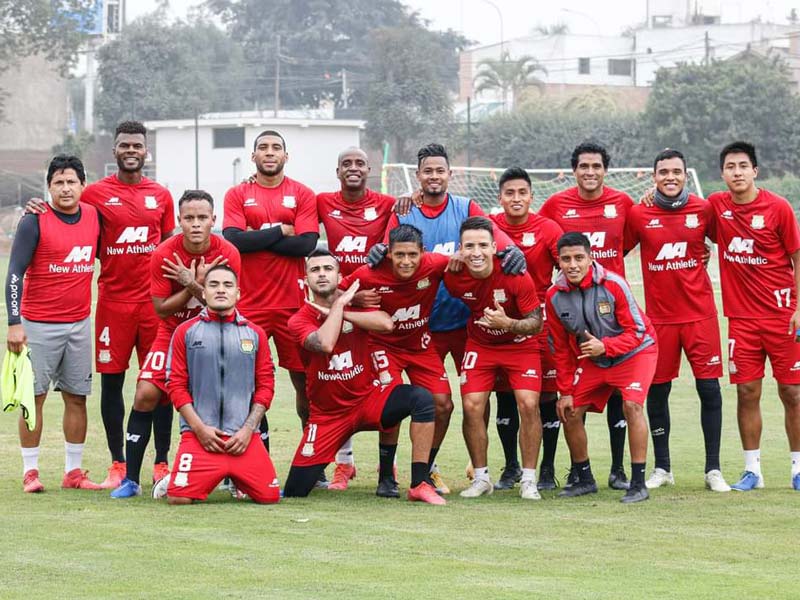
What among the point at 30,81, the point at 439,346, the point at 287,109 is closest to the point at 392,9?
the point at 287,109

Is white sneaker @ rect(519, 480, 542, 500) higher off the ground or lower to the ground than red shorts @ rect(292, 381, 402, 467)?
lower

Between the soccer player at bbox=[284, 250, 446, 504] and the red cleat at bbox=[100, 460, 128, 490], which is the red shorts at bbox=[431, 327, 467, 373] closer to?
the soccer player at bbox=[284, 250, 446, 504]

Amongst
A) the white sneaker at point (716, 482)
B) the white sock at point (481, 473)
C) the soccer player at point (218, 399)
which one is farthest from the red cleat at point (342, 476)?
the white sneaker at point (716, 482)

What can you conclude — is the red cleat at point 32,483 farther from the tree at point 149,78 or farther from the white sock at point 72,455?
the tree at point 149,78

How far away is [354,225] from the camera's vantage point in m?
10.2

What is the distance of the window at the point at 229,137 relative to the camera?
62.8 metres

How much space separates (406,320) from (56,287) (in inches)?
98.6

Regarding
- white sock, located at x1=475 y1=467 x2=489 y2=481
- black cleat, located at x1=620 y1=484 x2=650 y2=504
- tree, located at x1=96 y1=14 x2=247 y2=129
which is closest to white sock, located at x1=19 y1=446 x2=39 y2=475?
white sock, located at x1=475 y1=467 x2=489 y2=481

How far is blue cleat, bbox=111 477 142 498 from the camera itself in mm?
9492

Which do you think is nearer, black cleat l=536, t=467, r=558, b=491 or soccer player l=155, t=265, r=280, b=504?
soccer player l=155, t=265, r=280, b=504

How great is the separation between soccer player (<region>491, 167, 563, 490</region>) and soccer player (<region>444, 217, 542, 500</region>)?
0.35 m

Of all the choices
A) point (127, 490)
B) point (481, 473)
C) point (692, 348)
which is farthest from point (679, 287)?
point (127, 490)

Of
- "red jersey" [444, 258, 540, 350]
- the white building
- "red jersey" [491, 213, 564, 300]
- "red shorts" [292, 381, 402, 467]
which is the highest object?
the white building

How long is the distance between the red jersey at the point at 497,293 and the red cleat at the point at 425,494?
1141 mm
